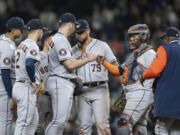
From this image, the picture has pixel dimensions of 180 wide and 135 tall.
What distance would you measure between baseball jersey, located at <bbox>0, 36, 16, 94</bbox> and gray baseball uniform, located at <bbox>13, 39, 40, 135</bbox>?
26cm

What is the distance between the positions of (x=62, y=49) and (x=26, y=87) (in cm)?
81

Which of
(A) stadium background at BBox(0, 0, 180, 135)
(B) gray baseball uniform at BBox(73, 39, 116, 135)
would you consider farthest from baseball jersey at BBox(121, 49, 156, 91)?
(A) stadium background at BBox(0, 0, 180, 135)

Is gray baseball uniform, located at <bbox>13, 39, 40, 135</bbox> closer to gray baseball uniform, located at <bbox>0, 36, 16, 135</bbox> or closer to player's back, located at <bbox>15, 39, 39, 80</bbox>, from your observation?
player's back, located at <bbox>15, 39, 39, 80</bbox>

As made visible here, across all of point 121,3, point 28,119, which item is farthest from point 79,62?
point 121,3

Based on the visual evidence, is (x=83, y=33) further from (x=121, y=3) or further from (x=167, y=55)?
(x=121, y=3)

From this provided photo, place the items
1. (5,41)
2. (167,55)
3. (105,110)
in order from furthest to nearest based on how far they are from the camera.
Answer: (105,110), (5,41), (167,55)

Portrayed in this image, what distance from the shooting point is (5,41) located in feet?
20.7

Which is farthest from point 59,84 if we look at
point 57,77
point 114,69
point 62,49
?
point 114,69

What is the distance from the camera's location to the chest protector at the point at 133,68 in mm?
6145

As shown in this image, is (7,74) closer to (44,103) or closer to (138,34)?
(44,103)

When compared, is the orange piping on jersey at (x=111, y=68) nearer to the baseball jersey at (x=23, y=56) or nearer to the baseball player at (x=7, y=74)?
the baseball jersey at (x=23, y=56)

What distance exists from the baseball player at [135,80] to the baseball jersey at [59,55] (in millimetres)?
585

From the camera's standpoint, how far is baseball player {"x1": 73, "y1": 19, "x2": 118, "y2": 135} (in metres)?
6.67

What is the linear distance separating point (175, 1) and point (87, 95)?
797cm
